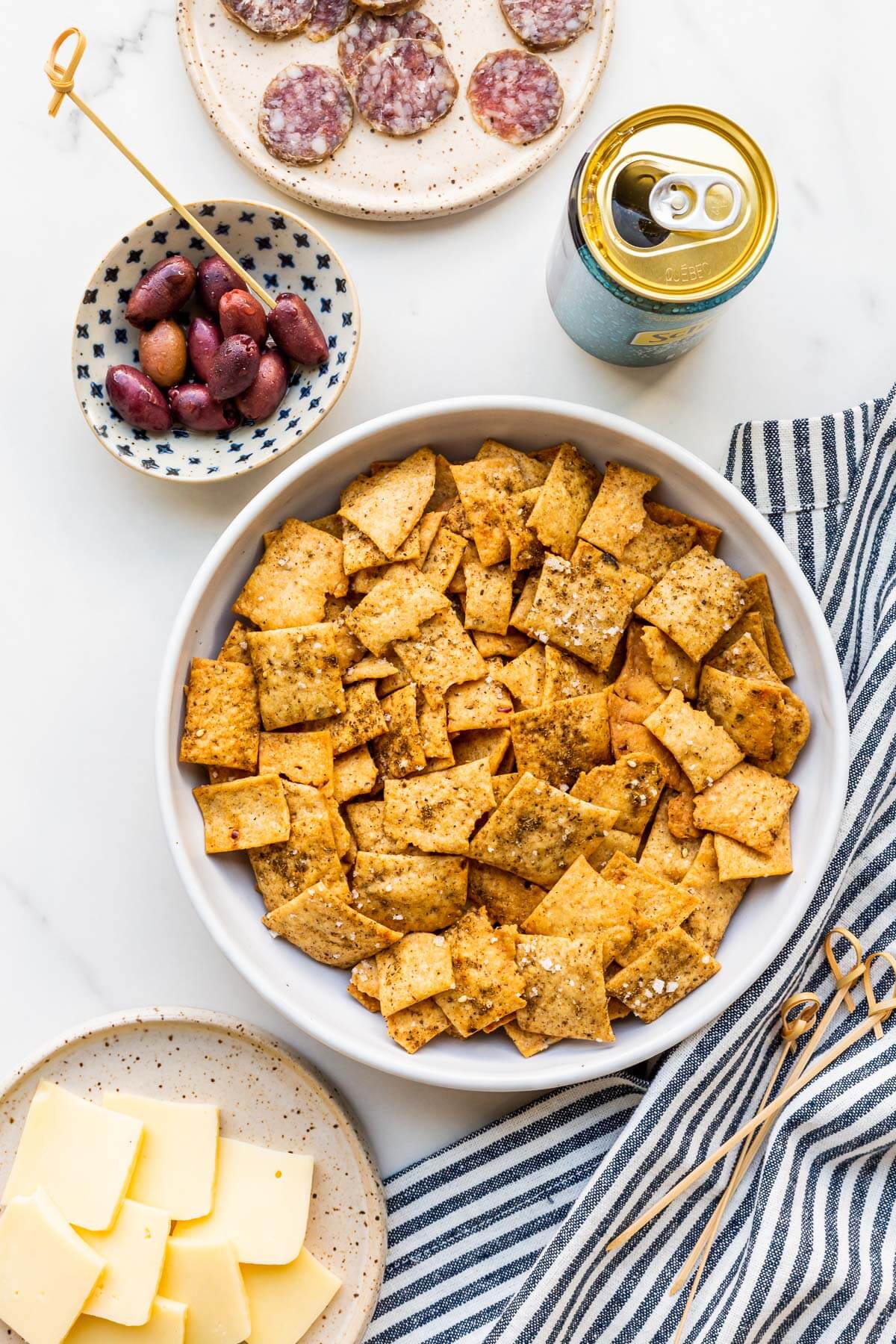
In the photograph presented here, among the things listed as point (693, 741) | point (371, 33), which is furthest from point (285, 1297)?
point (371, 33)

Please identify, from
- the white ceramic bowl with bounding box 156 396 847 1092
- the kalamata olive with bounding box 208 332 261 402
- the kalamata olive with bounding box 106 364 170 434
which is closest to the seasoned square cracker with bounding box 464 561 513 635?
the white ceramic bowl with bounding box 156 396 847 1092

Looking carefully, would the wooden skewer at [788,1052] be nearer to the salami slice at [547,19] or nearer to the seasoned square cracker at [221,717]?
the seasoned square cracker at [221,717]

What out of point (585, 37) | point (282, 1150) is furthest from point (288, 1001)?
point (585, 37)

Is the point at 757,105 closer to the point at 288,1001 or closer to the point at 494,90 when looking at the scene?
the point at 494,90

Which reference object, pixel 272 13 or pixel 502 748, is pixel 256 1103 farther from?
pixel 272 13

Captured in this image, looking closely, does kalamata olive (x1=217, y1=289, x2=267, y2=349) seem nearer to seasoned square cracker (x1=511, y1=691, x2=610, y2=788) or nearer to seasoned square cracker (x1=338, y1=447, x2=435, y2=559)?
seasoned square cracker (x1=338, y1=447, x2=435, y2=559)

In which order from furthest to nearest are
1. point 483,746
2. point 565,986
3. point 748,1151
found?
1. point 748,1151
2. point 483,746
3. point 565,986
